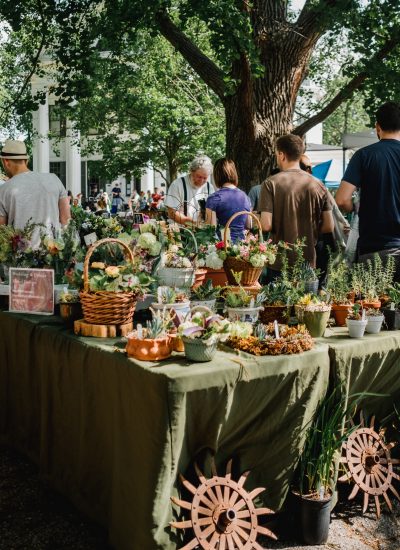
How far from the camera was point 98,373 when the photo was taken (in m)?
2.48

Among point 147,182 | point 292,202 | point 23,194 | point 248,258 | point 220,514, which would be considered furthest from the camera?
point 147,182

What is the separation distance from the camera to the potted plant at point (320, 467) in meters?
2.51

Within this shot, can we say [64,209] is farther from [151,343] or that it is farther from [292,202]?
[151,343]

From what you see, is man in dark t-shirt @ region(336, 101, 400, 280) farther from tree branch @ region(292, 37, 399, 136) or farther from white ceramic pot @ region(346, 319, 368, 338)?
tree branch @ region(292, 37, 399, 136)

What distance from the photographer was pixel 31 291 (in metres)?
3.08

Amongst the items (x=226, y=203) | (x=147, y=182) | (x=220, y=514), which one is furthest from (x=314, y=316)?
(x=147, y=182)

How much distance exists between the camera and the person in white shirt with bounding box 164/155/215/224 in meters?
4.96

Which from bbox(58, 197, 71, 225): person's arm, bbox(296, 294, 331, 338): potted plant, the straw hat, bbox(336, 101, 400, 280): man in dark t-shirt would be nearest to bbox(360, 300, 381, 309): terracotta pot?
bbox(296, 294, 331, 338): potted plant

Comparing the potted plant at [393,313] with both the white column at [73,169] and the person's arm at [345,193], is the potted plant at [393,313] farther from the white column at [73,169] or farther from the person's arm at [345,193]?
the white column at [73,169]

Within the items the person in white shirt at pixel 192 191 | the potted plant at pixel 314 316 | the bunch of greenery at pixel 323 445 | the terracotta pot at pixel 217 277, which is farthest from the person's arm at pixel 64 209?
the bunch of greenery at pixel 323 445

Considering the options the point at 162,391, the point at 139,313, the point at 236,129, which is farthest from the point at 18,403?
the point at 236,129

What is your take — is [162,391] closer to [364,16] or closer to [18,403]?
[18,403]

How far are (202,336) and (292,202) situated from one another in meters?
1.72

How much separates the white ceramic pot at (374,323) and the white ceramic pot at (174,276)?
0.85 meters
